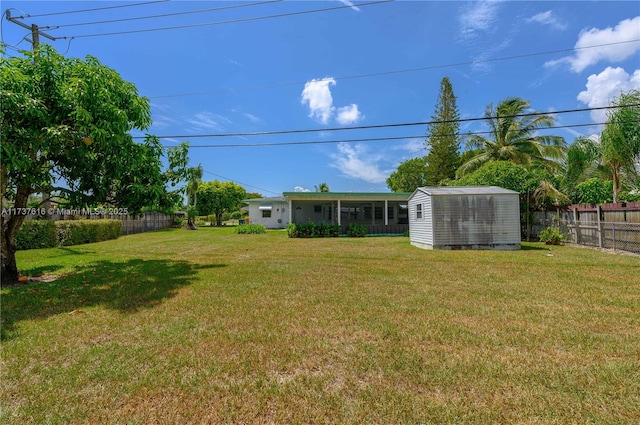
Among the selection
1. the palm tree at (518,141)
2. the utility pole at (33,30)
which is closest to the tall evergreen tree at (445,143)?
the palm tree at (518,141)

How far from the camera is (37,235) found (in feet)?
39.5

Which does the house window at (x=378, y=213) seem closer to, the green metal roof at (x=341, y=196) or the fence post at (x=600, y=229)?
the green metal roof at (x=341, y=196)

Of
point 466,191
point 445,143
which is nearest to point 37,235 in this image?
point 466,191

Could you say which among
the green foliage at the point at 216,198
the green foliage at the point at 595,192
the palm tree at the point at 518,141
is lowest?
the green foliage at the point at 595,192

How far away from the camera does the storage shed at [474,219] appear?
470 inches

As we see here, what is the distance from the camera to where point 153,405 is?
7.47 ft

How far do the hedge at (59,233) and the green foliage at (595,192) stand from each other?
77.3ft

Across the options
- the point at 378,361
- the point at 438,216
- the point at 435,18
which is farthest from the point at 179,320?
the point at 435,18

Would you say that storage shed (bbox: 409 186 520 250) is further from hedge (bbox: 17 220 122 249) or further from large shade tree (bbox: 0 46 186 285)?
hedge (bbox: 17 220 122 249)

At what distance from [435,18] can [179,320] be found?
12.6m

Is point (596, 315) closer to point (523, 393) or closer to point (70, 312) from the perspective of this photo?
point (523, 393)

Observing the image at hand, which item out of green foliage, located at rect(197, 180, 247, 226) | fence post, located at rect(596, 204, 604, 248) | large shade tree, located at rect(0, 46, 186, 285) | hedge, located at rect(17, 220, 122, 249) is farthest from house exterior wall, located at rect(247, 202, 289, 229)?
fence post, located at rect(596, 204, 604, 248)

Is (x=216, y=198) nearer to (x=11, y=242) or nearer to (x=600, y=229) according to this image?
(x=11, y=242)

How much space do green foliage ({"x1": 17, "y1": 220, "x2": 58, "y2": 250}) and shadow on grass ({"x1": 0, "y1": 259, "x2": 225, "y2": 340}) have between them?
18.9ft
